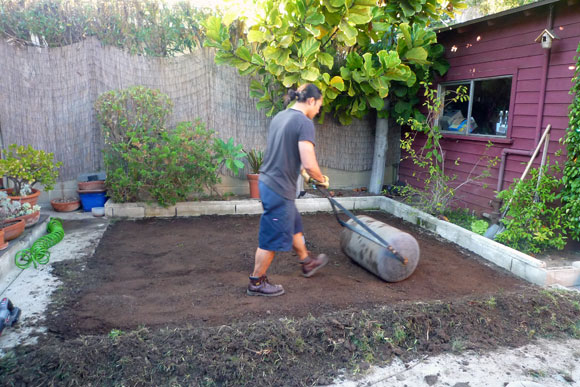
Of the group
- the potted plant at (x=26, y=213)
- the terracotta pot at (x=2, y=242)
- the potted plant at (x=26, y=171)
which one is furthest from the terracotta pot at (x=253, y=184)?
the terracotta pot at (x=2, y=242)

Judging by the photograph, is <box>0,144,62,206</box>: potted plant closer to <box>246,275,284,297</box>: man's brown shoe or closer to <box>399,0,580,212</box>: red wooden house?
<box>246,275,284,297</box>: man's brown shoe

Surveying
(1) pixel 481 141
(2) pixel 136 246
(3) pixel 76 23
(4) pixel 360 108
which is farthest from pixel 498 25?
(3) pixel 76 23

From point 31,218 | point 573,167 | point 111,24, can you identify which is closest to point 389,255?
point 573,167

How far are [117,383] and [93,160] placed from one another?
17.7 feet

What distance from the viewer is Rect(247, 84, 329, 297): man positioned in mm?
3465

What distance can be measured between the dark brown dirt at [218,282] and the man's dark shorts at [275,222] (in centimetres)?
50

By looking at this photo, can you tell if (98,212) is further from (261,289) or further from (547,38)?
(547,38)

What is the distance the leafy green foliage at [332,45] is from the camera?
19.6 feet

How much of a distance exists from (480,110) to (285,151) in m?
4.70

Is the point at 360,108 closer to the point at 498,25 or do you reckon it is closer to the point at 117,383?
the point at 498,25

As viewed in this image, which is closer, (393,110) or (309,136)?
(309,136)

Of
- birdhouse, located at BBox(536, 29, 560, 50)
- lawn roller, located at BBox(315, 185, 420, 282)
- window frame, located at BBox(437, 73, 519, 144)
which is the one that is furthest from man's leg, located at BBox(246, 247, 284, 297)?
birdhouse, located at BBox(536, 29, 560, 50)

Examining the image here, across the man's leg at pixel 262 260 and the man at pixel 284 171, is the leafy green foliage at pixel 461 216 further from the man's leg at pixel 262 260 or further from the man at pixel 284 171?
the man's leg at pixel 262 260

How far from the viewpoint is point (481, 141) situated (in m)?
6.71
